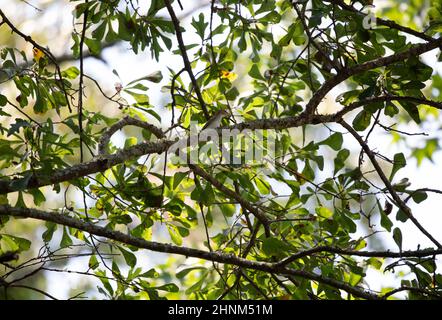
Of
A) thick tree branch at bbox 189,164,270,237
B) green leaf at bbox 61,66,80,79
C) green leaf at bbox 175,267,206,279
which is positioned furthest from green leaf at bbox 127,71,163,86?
green leaf at bbox 175,267,206,279

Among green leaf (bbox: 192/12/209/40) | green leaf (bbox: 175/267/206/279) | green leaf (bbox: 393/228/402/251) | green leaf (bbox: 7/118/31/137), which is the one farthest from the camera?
green leaf (bbox: 175/267/206/279)

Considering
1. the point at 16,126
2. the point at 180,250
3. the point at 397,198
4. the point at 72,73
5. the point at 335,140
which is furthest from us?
the point at 72,73

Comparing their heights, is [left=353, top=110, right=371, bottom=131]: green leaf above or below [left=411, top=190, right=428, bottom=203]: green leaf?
above

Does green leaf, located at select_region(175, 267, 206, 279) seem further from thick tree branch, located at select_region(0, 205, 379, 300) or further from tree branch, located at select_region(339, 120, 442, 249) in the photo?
tree branch, located at select_region(339, 120, 442, 249)

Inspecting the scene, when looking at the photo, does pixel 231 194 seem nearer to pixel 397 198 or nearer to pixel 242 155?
pixel 242 155

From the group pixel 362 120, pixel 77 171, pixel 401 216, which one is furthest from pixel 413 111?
pixel 77 171

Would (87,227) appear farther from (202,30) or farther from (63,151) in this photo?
(202,30)

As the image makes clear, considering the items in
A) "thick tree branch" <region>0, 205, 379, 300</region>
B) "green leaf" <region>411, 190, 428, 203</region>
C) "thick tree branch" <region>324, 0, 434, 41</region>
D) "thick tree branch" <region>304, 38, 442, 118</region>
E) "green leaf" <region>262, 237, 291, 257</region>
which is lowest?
"thick tree branch" <region>0, 205, 379, 300</region>

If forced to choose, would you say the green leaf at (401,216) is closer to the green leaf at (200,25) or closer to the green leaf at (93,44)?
the green leaf at (200,25)

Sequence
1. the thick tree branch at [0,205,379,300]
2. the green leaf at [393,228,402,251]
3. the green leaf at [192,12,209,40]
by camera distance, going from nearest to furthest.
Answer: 1. the thick tree branch at [0,205,379,300]
2. the green leaf at [393,228,402,251]
3. the green leaf at [192,12,209,40]

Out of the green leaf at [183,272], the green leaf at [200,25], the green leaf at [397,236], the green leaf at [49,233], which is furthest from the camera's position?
the green leaf at [183,272]

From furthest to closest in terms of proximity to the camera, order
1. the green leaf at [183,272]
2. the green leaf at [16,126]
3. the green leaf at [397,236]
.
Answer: the green leaf at [183,272]
the green leaf at [397,236]
the green leaf at [16,126]

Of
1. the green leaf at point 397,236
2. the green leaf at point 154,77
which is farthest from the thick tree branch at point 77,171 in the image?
the green leaf at point 397,236
